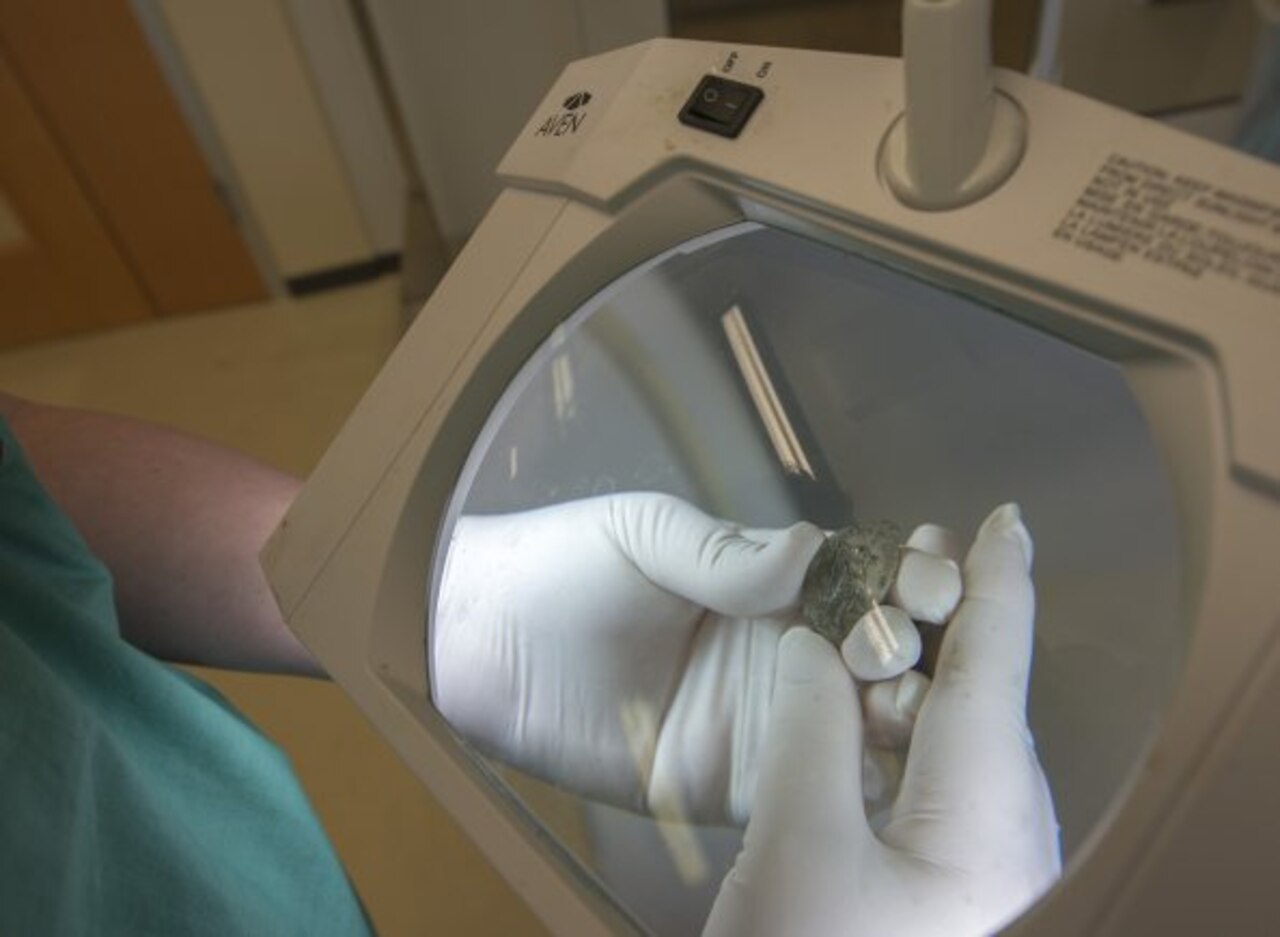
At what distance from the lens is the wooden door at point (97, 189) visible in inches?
60.8

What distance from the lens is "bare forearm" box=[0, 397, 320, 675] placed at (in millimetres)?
704

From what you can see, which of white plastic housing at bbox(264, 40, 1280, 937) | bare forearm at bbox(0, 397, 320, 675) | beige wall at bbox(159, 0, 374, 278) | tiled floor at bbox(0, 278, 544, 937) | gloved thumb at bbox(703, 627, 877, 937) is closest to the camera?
white plastic housing at bbox(264, 40, 1280, 937)

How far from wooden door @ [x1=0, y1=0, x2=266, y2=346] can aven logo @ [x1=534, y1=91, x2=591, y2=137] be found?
49.7 inches

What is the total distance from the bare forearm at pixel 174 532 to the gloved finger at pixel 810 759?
1.14 ft

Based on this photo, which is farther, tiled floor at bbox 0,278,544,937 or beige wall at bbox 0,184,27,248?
beige wall at bbox 0,184,27,248

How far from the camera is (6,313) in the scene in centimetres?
189

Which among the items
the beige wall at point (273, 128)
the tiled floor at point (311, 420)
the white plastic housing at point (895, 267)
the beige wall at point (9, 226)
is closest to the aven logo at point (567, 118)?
the white plastic housing at point (895, 267)

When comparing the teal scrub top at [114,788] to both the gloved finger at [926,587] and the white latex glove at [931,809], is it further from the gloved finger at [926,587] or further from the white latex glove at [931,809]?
the gloved finger at [926,587]

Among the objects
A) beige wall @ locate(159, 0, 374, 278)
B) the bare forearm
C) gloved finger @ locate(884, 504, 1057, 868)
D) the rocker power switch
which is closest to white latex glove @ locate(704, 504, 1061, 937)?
gloved finger @ locate(884, 504, 1057, 868)

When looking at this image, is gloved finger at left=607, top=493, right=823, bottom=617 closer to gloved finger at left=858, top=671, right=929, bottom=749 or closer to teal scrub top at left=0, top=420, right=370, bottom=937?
gloved finger at left=858, top=671, right=929, bottom=749

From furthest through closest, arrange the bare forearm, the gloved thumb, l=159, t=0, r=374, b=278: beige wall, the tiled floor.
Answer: l=159, t=0, r=374, b=278: beige wall
the tiled floor
the bare forearm
the gloved thumb

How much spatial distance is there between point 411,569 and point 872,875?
264mm

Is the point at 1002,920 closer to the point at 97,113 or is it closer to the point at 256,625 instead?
the point at 256,625

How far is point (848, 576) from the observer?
55 centimetres
